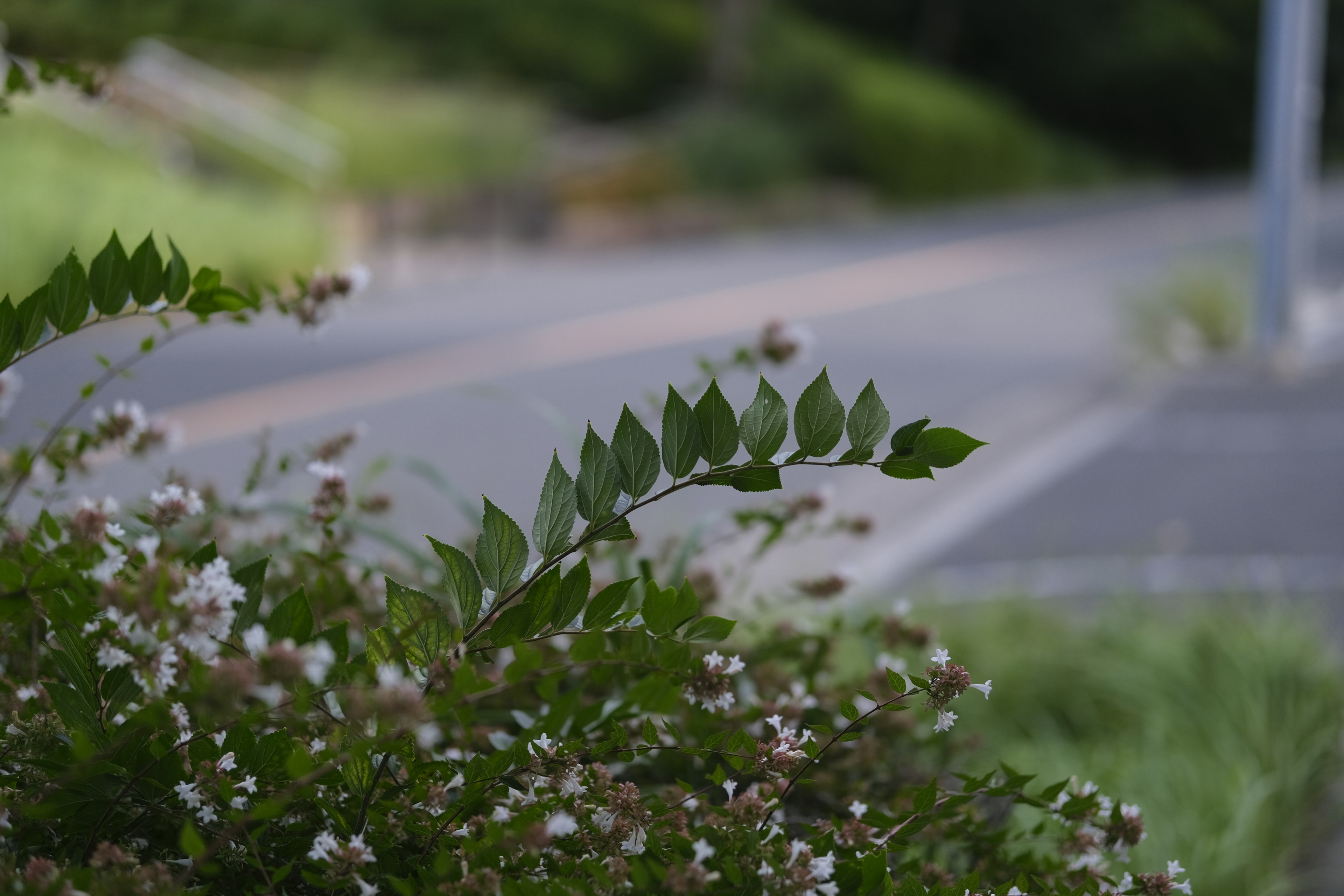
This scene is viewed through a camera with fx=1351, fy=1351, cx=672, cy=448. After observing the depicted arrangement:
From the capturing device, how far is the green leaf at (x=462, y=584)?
92cm

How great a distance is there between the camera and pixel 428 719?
0.70 m

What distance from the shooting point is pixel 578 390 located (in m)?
9.30

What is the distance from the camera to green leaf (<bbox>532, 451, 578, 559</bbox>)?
3.08ft

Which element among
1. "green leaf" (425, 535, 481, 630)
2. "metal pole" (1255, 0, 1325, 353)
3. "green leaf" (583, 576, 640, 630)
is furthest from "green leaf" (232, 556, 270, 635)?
"metal pole" (1255, 0, 1325, 353)

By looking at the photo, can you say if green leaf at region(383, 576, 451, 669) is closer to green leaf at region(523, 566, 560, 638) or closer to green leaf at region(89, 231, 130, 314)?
green leaf at region(523, 566, 560, 638)

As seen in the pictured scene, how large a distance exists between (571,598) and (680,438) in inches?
5.4

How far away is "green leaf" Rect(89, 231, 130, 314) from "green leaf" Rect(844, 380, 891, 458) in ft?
1.95

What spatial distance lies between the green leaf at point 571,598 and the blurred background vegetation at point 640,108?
35.6ft

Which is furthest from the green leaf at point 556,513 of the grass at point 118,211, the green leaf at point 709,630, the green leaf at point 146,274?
the grass at point 118,211

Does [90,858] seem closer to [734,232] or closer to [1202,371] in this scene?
[1202,371]

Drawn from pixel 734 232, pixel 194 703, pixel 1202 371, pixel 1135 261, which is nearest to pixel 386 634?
pixel 194 703

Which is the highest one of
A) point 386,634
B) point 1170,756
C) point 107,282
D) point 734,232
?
point 734,232

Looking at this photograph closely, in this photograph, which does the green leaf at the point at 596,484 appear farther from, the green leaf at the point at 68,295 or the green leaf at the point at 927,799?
the green leaf at the point at 68,295

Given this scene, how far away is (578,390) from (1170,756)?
6.65m
